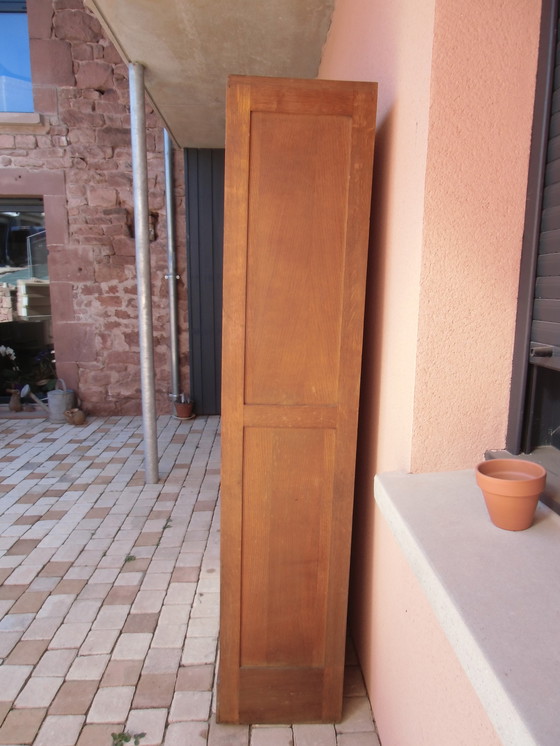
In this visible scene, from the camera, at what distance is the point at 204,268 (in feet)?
18.1

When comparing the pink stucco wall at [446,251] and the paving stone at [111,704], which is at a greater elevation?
the pink stucco wall at [446,251]

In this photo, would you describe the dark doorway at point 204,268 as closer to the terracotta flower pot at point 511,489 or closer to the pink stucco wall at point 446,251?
the pink stucco wall at point 446,251

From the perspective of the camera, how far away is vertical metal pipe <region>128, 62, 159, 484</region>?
3.44m

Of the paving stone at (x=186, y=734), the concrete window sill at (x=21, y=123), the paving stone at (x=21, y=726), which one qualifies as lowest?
the paving stone at (x=21, y=726)

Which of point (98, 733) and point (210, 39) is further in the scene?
point (210, 39)

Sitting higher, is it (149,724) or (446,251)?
(446,251)

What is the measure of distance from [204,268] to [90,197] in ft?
4.55

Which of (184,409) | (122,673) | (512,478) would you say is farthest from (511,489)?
(184,409)

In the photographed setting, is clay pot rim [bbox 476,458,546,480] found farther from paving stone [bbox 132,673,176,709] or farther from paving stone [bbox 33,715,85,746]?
paving stone [bbox 33,715,85,746]

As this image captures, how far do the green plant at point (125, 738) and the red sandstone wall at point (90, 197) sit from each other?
421cm

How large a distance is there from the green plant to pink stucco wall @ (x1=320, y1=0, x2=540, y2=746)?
2.74 feet

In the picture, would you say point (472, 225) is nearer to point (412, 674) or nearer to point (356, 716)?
point (412, 674)

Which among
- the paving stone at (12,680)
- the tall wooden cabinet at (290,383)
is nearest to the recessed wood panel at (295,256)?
the tall wooden cabinet at (290,383)

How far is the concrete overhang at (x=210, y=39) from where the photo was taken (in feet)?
8.52
